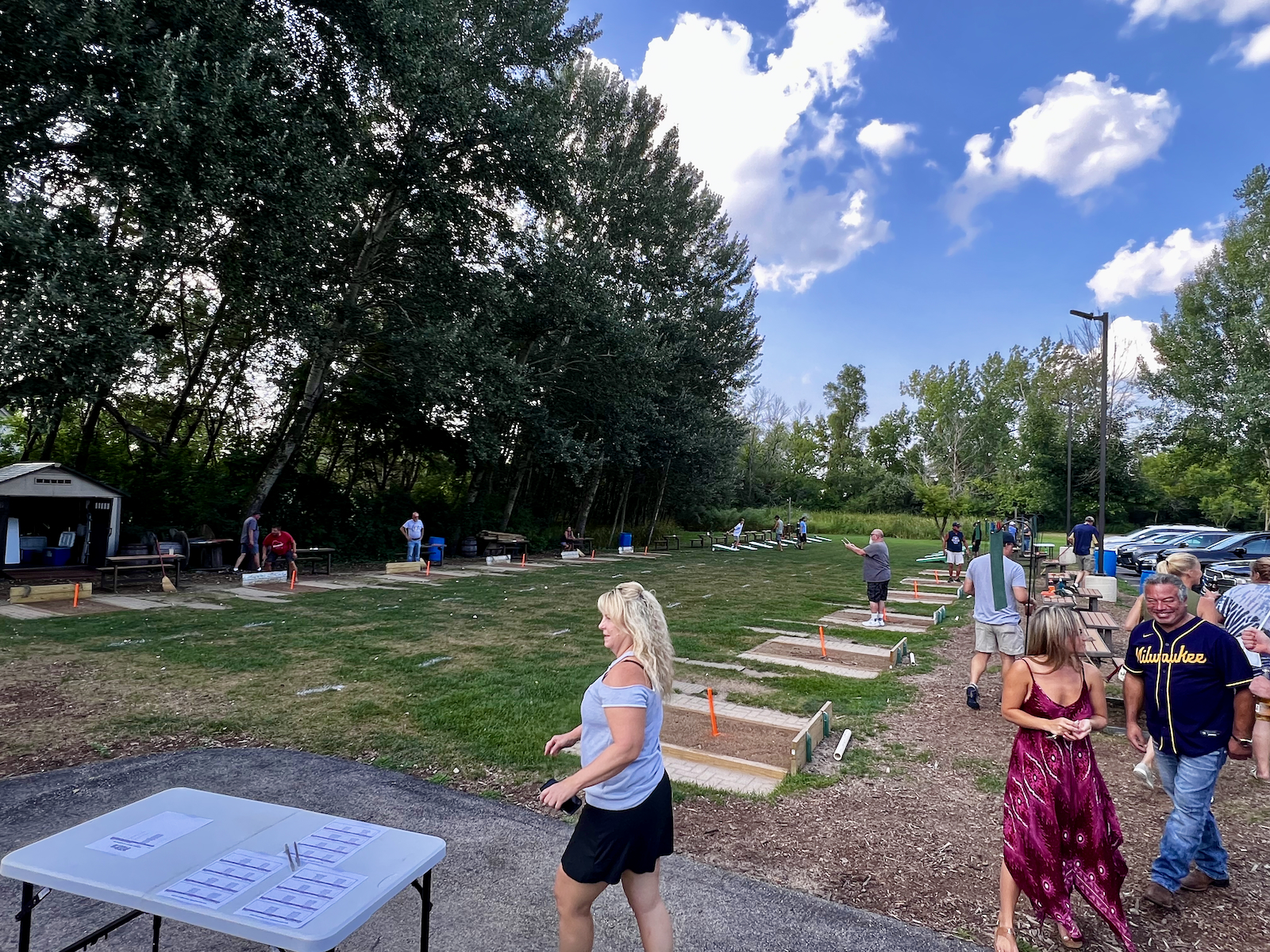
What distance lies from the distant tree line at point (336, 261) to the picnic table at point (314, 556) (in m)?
1.10

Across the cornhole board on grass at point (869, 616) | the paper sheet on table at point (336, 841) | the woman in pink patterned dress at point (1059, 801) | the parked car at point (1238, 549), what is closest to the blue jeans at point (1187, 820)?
the woman in pink patterned dress at point (1059, 801)

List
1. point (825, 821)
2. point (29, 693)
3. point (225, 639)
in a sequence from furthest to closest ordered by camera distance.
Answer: point (225, 639)
point (29, 693)
point (825, 821)

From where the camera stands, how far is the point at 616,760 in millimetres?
2285

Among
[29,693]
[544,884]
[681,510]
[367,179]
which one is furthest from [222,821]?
[681,510]

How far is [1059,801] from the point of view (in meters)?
3.03

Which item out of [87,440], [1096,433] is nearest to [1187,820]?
[87,440]

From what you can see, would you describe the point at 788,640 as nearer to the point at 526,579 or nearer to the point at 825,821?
the point at 825,821

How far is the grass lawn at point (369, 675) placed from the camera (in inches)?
217

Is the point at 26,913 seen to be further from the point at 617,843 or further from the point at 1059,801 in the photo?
the point at 1059,801

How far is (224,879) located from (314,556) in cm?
1736

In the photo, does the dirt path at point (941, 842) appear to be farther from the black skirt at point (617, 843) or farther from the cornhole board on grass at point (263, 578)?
the cornhole board on grass at point (263, 578)

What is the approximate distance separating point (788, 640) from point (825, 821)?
6.02 metres

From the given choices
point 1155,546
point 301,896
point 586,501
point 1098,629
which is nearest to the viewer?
point 301,896

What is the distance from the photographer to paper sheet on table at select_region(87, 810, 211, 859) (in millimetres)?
2242
